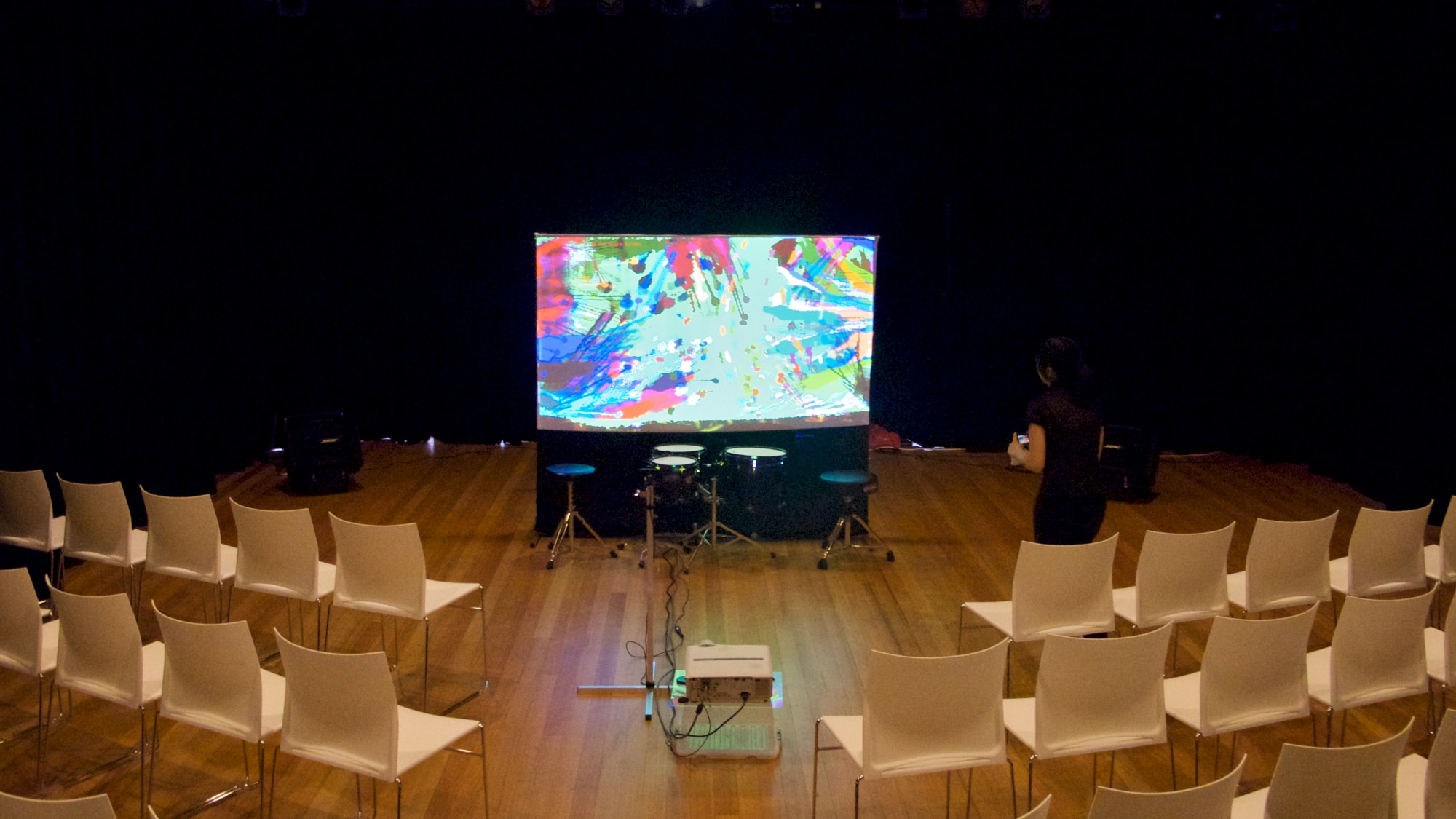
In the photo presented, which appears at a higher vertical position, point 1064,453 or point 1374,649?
point 1064,453

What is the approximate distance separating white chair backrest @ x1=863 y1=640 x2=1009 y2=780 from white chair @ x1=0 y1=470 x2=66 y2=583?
177 inches

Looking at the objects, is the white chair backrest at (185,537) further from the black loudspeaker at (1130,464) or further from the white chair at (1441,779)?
the black loudspeaker at (1130,464)

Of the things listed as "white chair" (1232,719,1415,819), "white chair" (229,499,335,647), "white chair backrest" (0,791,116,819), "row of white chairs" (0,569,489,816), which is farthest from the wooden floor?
"white chair backrest" (0,791,116,819)

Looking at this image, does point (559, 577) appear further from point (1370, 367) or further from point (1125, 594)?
point (1370, 367)

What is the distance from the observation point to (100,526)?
543 cm

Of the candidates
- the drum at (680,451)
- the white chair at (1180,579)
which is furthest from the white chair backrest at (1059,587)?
the drum at (680,451)

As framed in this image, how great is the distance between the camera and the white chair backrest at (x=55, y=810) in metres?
2.54

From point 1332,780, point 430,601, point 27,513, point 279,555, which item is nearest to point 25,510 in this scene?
point 27,513

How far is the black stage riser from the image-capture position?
7805 millimetres

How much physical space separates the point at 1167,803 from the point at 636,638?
3615 mm

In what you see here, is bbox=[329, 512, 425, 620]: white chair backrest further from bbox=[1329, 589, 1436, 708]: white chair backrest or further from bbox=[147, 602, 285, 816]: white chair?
bbox=[1329, 589, 1436, 708]: white chair backrest

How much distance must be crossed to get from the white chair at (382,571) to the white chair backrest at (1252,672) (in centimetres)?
307

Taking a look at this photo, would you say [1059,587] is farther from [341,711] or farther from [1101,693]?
[341,711]

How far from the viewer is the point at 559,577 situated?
6.99 metres
